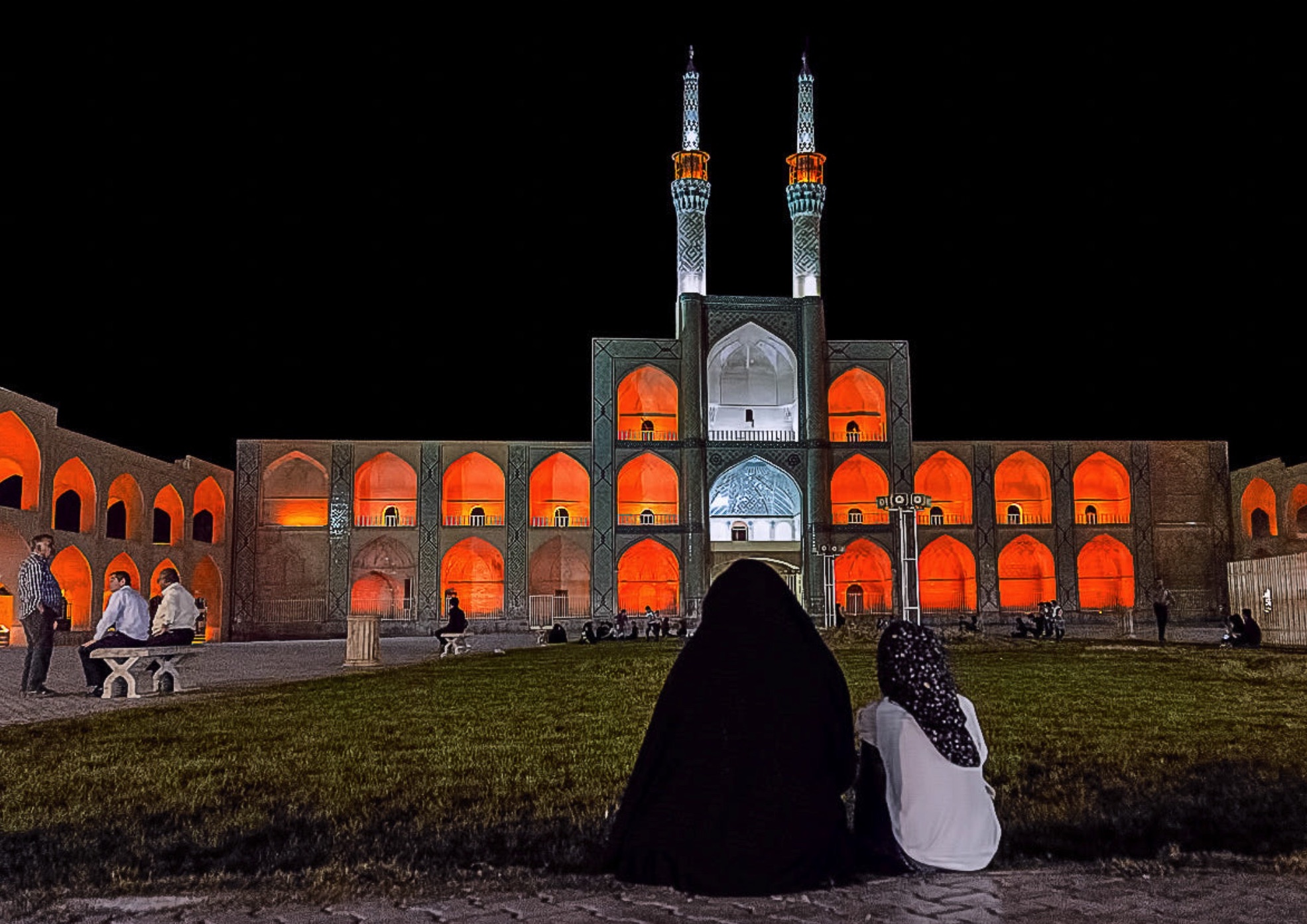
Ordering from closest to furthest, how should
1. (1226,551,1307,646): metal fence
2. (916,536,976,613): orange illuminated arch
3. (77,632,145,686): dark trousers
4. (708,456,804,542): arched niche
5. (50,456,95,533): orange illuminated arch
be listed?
(77,632,145,686): dark trousers → (1226,551,1307,646): metal fence → (50,456,95,533): orange illuminated arch → (708,456,804,542): arched niche → (916,536,976,613): orange illuminated arch

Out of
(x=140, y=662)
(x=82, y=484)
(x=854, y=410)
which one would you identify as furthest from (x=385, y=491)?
(x=140, y=662)

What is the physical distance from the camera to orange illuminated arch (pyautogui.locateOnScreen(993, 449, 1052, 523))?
3409 centimetres

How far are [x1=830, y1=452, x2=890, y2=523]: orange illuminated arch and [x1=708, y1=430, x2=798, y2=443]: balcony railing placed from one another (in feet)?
7.25

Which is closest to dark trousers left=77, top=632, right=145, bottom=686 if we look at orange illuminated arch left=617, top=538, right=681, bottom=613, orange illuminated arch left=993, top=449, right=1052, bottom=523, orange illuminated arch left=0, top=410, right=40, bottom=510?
orange illuminated arch left=0, top=410, right=40, bottom=510

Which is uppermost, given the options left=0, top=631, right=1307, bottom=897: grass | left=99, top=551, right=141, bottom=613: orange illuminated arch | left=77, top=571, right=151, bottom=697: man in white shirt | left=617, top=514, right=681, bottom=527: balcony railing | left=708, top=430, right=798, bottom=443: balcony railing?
left=708, top=430, right=798, bottom=443: balcony railing

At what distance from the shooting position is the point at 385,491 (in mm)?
33969

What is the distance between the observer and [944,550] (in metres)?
34.3

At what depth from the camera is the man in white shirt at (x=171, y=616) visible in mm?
9891

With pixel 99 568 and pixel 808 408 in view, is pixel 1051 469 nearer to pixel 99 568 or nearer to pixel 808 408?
pixel 808 408

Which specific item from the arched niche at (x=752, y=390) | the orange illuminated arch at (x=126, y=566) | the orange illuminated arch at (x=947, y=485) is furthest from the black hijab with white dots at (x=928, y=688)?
the orange illuminated arch at (x=947, y=485)

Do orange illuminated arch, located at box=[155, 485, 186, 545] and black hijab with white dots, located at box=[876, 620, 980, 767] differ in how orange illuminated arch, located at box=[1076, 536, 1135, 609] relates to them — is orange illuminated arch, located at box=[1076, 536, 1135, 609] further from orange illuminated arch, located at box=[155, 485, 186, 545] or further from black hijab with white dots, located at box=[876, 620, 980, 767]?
black hijab with white dots, located at box=[876, 620, 980, 767]

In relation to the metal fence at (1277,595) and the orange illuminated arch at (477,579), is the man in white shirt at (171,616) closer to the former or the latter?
the metal fence at (1277,595)

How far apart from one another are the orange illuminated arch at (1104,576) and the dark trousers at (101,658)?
97.1 feet

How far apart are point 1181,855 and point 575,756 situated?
10.8ft
